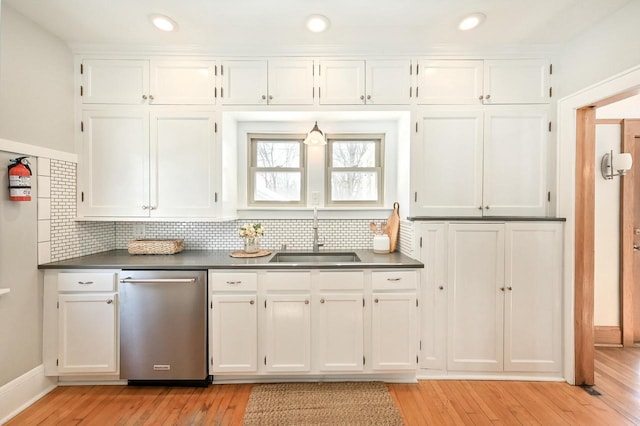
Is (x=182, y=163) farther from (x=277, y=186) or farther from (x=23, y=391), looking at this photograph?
(x=23, y=391)

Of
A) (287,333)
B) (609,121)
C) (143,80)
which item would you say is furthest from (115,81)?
(609,121)

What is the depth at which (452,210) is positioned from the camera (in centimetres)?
239

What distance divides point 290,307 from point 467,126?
204 centimetres

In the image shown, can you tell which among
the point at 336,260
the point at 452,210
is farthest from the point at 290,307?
the point at 452,210

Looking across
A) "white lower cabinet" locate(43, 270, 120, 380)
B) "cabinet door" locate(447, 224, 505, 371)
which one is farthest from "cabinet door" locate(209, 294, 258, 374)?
"cabinet door" locate(447, 224, 505, 371)

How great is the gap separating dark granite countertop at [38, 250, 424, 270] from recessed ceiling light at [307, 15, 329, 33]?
1.75 metres

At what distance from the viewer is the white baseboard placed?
188 centimetres

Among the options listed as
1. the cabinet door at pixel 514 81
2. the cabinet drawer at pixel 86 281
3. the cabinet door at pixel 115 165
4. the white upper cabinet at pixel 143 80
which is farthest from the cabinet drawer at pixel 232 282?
the cabinet door at pixel 514 81

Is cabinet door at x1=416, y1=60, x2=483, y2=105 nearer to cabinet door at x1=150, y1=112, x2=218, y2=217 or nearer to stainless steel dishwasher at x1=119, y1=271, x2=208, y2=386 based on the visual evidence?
cabinet door at x1=150, y1=112, x2=218, y2=217

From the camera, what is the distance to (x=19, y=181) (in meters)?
1.92

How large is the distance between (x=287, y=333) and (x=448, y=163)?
1872 mm

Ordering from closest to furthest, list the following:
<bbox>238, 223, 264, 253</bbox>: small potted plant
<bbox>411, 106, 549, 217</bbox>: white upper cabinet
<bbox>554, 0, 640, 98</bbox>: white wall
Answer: <bbox>554, 0, 640, 98</bbox>: white wall
<bbox>411, 106, 549, 217</bbox>: white upper cabinet
<bbox>238, 223, 264, 253</bbox>: small potted plant

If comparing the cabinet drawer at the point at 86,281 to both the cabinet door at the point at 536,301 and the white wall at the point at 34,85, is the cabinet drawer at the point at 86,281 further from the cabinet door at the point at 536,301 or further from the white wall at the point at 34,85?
the cabinet door at the point at 536,301

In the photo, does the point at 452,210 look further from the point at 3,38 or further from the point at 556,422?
the point at 3,38
